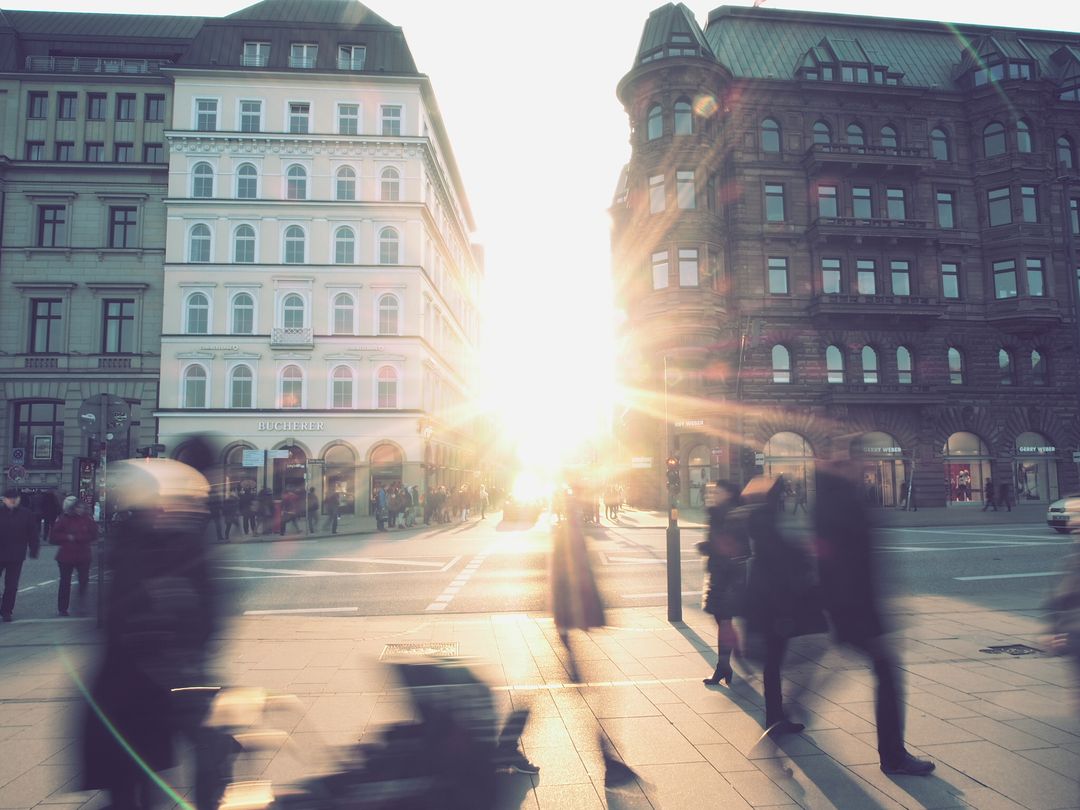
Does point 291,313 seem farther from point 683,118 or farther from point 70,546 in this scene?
point 70,546

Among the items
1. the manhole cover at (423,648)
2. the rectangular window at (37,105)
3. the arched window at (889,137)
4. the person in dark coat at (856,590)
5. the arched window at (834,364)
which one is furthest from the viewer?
the rectangular window at (37,105)

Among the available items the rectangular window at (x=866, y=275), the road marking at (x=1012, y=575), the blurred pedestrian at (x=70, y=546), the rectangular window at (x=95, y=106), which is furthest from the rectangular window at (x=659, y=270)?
the rectangular window at (x=95, y=106)

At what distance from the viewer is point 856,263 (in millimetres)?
38000

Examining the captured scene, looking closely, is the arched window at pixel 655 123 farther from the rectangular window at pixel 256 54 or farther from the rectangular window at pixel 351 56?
the rectangular window at pixel 256 54

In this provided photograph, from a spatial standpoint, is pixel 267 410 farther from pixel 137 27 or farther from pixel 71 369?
pixel 137 27

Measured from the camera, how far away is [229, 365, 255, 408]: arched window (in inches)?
1528

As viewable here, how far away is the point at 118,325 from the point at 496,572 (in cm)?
3365

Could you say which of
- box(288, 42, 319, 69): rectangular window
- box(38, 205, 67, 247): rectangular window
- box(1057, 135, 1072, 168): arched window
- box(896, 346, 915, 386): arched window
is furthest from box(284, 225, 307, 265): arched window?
box(1057, 135, 1072, 168): arched window

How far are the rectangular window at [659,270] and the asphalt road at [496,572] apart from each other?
56.8 ft

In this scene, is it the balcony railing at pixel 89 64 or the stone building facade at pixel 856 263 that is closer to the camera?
the stone building facade at pixel 856 263

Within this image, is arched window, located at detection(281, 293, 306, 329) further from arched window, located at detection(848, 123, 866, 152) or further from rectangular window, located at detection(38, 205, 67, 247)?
arched window, located at detection(848, 123, 866, 152)

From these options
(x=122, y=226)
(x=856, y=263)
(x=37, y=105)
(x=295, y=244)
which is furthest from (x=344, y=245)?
(x=856, y=263)

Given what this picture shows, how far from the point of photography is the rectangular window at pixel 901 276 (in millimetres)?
38250

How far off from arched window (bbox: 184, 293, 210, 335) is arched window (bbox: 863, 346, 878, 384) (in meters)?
33.2
